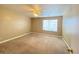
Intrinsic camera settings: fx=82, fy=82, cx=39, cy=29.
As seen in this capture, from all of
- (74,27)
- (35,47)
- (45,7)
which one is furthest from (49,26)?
(74,27)

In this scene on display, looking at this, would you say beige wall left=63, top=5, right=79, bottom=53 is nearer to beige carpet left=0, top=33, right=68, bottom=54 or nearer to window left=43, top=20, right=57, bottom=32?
beige carpet left=0, top=33, right=68, bottom=54

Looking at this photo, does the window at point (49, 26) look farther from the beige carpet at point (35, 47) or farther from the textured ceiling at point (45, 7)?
the beige carpet at point (35, 47)

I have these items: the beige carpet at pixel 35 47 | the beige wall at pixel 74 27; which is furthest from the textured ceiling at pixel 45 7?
the beige carpet at pixel 35 47

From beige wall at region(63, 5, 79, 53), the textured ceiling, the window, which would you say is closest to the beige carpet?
beige wall at region(63, 5, 79, 53)

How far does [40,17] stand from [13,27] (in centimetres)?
146

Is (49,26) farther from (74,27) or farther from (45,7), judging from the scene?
(74,27)

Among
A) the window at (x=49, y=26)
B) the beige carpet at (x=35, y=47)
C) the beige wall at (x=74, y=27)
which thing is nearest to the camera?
the beige wall at (x=74, y=27)

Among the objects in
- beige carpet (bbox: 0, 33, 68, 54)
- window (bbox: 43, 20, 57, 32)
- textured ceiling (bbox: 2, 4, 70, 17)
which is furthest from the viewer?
window (bbox: 43, 20, 57, 32)

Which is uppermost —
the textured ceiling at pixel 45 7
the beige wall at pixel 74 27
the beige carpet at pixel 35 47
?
the textured ceiling at pixel 45 7

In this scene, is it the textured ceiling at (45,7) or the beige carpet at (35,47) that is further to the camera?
the beige carpet at (35,47)
